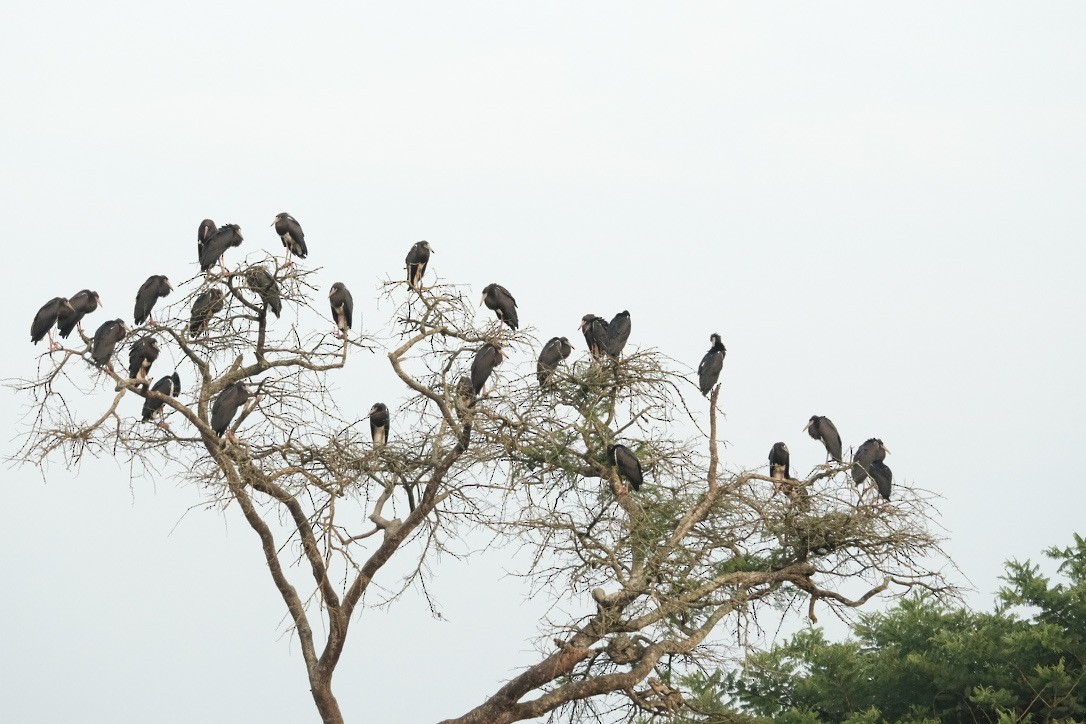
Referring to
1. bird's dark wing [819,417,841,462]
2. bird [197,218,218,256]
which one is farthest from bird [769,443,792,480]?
bird [197,218,218,256]

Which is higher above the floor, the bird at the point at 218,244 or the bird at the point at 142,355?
the bird at the point at 218,244

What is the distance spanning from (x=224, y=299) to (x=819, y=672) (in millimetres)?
6824

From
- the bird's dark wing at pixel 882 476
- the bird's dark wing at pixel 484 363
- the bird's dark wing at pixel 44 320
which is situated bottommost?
the bird's dark wing at pixel 882 476

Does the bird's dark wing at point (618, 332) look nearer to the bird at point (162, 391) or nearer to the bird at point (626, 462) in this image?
the bird at point (626, 462)

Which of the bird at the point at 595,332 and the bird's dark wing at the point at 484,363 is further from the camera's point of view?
the bird at the point at 595,332

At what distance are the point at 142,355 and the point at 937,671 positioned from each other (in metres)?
8.12

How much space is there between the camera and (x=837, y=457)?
43.1ft

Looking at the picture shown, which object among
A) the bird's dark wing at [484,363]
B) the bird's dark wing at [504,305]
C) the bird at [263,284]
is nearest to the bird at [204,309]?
the bird at [263,284]

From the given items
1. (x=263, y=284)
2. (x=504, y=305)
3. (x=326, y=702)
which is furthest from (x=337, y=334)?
(x=326, y=702)

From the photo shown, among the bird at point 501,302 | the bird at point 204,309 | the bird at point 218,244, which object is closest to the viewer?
the bird at point 204,309

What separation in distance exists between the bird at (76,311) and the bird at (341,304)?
91.9 inches

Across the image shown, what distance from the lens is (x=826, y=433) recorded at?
1312 cm

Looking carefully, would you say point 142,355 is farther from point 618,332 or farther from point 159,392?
point 618,332

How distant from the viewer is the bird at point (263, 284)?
11211mm
